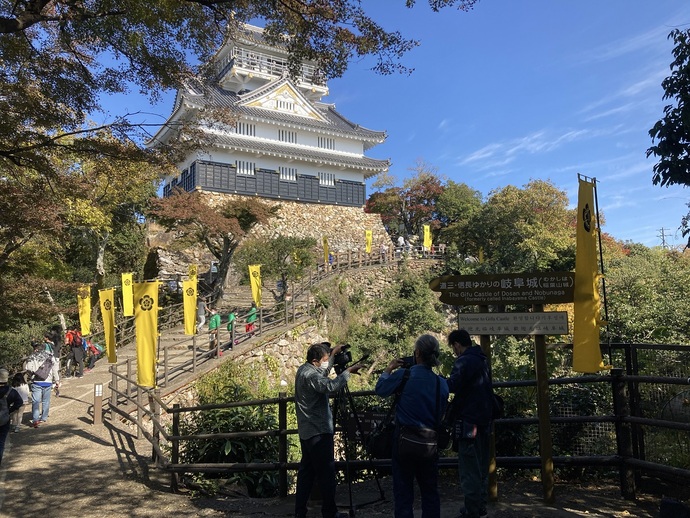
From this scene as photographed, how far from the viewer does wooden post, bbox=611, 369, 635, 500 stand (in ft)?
12.9

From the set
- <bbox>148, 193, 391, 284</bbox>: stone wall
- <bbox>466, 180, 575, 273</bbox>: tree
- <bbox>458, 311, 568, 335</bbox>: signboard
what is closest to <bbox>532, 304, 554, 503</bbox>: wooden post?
<bbox>458, 311, 568, 335</bbox>: signboard

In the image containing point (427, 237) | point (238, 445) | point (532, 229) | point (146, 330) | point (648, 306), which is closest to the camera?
point (238, 445)

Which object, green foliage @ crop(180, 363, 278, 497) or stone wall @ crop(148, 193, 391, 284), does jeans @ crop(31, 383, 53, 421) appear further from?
stone wall @ crop(148, 193, 391, 284)

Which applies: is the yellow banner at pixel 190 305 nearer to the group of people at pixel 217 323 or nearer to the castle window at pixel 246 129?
the group of people at pixel 217 323

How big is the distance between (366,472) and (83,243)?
21263 mm

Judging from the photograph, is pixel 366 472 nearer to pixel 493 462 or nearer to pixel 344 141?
pixel 493 462

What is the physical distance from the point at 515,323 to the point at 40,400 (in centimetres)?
991

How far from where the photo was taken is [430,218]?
3331cm

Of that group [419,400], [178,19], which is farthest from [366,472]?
[178,19]

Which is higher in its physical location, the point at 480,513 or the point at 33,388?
the point at 33,388

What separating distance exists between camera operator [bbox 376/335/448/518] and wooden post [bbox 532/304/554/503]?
116cm

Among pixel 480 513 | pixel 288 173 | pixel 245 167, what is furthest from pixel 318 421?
pixel 288 173

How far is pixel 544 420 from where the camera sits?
4.02 meters

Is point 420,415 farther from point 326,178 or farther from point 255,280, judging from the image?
point 326,178
